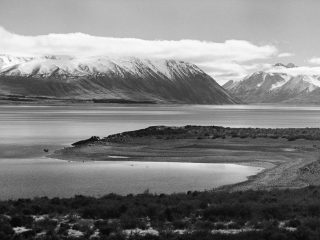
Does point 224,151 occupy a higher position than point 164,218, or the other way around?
point 164,218

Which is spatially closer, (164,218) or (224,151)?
(164,218)

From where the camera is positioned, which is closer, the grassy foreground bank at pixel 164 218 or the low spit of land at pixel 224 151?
the grassy foreground bank at pixel 164 218

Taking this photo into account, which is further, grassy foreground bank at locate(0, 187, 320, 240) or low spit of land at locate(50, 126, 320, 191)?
low spit of land at locate(50, 126, 320, 191)

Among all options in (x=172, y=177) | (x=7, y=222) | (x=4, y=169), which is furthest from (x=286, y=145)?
(x=7, y=222)

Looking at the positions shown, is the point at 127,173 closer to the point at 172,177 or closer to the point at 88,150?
the point at 172,177
